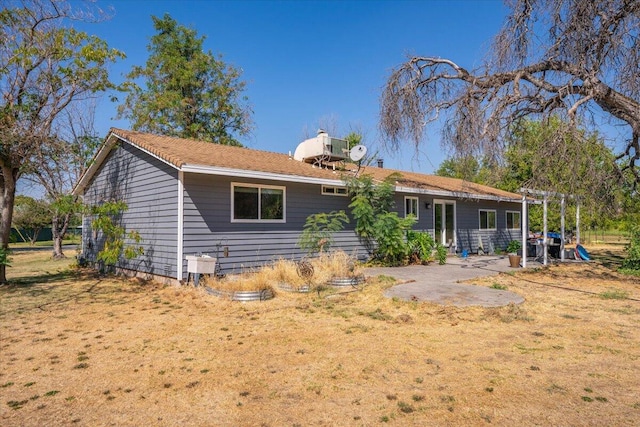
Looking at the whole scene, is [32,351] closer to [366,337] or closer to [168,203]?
[366,337]

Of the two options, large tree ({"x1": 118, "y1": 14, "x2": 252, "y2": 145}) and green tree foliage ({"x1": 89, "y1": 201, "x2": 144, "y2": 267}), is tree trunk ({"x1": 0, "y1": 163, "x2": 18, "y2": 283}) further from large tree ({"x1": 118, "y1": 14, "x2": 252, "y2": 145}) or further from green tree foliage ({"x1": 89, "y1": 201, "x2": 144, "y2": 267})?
large tree ({"x1": 118, "y1": 14, "x2": 252, "y2": 145})

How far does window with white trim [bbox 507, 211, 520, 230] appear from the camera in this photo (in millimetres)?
18819

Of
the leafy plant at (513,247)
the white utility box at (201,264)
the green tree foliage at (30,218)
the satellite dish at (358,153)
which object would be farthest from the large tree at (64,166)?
the leafy plant at (513,247)

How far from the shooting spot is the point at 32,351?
462 cm

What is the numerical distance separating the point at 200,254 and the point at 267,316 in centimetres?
331

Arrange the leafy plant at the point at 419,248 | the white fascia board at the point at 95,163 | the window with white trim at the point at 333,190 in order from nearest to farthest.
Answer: the white fascia board at the point at 95,163, the window with white trim at the point at 333,190, the leafy plant at the point at 419,248

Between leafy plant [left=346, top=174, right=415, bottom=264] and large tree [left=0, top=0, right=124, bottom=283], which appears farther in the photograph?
leafy plant [left=346, top=174, right=415, bottom=264]

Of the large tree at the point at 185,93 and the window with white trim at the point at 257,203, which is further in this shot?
the large tree at the point at 185,93

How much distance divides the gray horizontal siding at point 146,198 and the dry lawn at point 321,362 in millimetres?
2102

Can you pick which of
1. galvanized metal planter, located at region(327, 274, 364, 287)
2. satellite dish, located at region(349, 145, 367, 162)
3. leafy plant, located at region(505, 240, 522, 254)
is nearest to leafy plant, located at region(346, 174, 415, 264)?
satellite dish, located at region(349, 145, 367, 162)

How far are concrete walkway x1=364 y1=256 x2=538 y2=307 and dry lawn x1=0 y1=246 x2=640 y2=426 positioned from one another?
476mm

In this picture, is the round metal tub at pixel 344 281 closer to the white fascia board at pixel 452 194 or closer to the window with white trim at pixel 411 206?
the white fascia board at pixel 452 194

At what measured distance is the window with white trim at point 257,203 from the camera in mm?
9430

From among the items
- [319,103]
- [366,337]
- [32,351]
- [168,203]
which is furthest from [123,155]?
[319,103]
